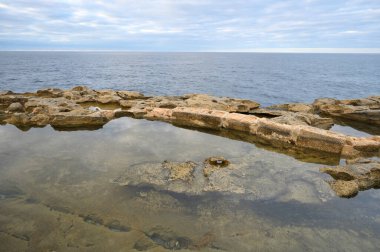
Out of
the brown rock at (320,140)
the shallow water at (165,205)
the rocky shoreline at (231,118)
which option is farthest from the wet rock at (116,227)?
the brown rock at (320,140)

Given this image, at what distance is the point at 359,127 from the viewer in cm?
1647

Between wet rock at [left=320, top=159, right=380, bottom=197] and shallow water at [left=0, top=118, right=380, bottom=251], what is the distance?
0.26 metres

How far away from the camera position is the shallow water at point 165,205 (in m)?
5.88

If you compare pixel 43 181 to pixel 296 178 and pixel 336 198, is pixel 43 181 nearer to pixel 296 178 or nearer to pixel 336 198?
pixel 296 178

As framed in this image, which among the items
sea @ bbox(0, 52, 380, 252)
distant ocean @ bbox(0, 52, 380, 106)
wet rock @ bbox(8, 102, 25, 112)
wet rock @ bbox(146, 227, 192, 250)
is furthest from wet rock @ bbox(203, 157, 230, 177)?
distant ocean @ bbox(0, 52, 380, 106)

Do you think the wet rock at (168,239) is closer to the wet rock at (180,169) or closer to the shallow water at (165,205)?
the shallow water at (165,205)

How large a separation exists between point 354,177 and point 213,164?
4.62m

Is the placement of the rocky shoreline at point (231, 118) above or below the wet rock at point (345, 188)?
above

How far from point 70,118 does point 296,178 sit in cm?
1145

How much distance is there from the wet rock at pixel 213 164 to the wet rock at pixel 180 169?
A: 452mm

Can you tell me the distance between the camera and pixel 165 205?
23.6ft

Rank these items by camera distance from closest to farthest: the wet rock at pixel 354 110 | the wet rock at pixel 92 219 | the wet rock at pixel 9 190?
the wet rock at pixel 92 219, the wet rock at pixel 9 190, the wet rock at pixel 354 110

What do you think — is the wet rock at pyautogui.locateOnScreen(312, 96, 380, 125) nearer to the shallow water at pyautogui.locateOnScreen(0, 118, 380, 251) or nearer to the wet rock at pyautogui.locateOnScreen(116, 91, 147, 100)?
the shallow water at pyautogui.locateOnScreen(0, 118, 380, 251)

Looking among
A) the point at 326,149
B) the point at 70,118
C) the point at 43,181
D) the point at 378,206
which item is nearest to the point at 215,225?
the point at 378,206
